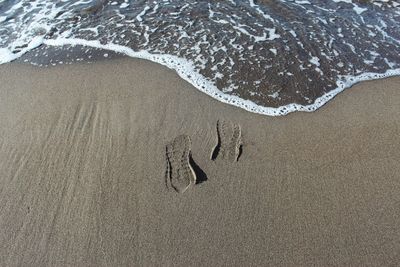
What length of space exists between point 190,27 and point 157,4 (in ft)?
3.79

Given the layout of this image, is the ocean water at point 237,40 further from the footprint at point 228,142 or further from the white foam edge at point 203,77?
the footprint at point 228,142

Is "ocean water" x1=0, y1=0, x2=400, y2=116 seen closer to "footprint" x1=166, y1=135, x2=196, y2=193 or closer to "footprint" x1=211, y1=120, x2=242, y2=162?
"footprint" x1=211, y1=120, x2=242, y2=162

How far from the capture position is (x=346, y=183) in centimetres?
381

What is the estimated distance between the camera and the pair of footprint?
152 inches

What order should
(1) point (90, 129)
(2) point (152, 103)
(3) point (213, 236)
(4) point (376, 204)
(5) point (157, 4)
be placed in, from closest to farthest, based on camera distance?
Result: (3) point (213, 236) → (4) point (376, 204) → (1) point (90, 129) → (2) point (152, 103) → (5) point (157, 4)

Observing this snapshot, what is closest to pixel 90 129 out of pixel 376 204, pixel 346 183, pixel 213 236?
pixel 213 236

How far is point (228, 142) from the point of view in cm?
428

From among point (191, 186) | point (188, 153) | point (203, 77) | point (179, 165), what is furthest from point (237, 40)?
point (191, 186)

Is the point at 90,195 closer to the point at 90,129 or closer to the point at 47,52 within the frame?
the point at 90,129

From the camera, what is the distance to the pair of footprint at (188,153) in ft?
12.7

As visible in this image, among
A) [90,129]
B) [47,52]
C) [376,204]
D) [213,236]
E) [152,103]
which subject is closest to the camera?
[213,236]

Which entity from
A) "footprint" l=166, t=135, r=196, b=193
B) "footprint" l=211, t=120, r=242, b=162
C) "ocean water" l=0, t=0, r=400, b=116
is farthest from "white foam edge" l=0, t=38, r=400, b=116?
"footprint" l=166, t=135, r=196, b=193

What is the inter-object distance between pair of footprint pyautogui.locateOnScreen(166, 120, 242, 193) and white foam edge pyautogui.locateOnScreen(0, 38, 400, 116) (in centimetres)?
49

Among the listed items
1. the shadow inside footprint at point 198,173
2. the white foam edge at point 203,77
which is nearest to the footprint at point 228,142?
the shadow inside footprint at point 198,173
